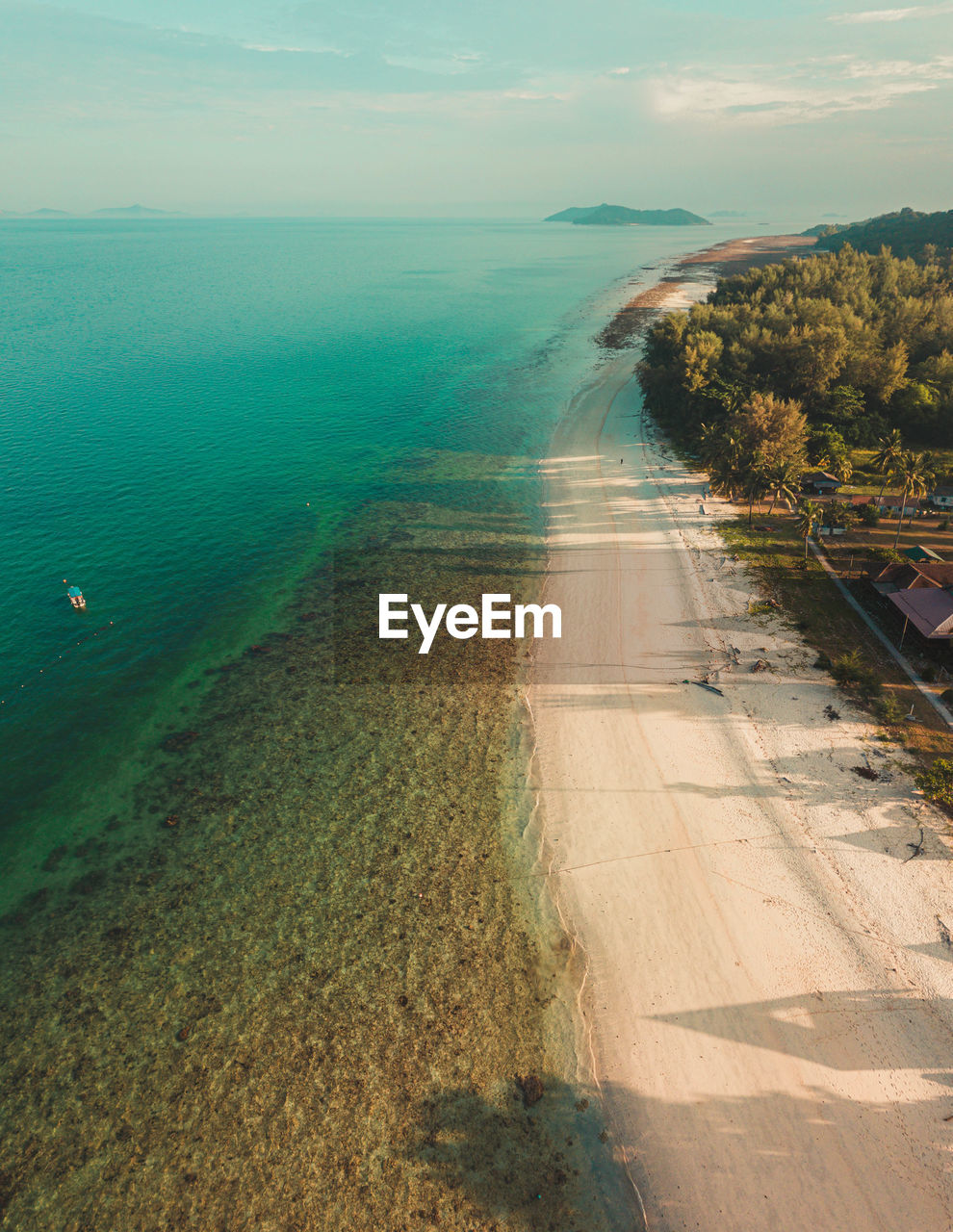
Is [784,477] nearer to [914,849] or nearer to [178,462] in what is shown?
[914,849]

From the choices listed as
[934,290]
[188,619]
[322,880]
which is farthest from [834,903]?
[934,290]

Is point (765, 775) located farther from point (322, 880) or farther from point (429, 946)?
point (322, 880)

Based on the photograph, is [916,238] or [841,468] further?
[916,238]

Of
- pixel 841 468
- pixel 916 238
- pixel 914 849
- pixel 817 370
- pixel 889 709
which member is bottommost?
pixel 914 849

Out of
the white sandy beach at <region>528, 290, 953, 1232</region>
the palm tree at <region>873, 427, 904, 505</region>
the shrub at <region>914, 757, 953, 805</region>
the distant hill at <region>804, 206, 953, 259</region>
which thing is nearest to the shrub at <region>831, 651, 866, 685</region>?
the white sandy beach at <region>528, 290, 953, 1232</region>

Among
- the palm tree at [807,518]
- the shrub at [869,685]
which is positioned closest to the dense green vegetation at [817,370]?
the palm tree at [807,518]

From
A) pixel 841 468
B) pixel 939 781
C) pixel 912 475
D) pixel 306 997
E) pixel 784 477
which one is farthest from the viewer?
pixel 841 468

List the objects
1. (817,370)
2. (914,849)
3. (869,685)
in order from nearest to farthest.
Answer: (914,849) < (869,685) < (817,370)

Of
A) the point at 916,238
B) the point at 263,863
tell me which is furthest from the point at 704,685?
the point at 916,238
